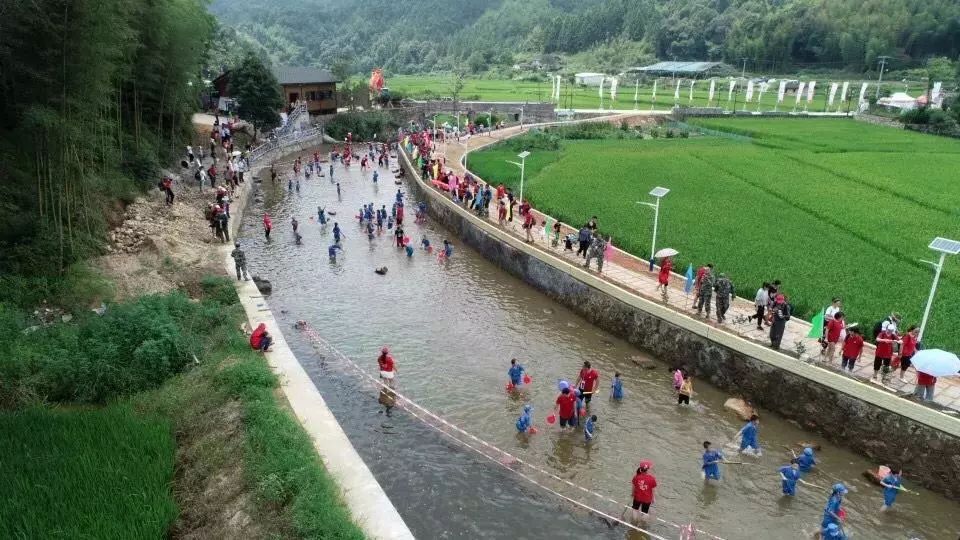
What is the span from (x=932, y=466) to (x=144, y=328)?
640 inches

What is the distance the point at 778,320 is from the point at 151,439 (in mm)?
13000

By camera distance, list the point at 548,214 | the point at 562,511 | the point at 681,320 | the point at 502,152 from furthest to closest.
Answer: the point at 502,152 < the point at 548,214 < the point at 681,320 < the point at 562,511

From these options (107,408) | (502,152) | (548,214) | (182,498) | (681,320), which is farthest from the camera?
(502,152)

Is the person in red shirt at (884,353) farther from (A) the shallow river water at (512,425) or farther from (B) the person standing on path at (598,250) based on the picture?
(B) the person standing on path at (598,250)

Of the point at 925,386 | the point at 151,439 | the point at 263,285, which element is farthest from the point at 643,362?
the point at 263,285

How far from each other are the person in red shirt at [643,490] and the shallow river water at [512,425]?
1.13 feet

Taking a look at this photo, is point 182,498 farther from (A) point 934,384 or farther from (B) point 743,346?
(A) point 934,384

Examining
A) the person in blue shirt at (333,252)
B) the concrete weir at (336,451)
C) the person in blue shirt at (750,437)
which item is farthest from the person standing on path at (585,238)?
the concrete weir at (336,451)

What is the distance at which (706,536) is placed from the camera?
1039cm

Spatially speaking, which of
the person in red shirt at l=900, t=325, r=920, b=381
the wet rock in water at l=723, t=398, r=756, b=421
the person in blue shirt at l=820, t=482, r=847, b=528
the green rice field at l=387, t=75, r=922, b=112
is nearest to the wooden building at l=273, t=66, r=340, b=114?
the green rice field at l=387, t=75, r=922, b=112

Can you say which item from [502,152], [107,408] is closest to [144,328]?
[107,408]

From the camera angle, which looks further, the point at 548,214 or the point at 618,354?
the point at 548,214

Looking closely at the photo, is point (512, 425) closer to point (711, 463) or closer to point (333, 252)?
point (711, 463)

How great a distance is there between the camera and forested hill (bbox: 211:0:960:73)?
333 ft
